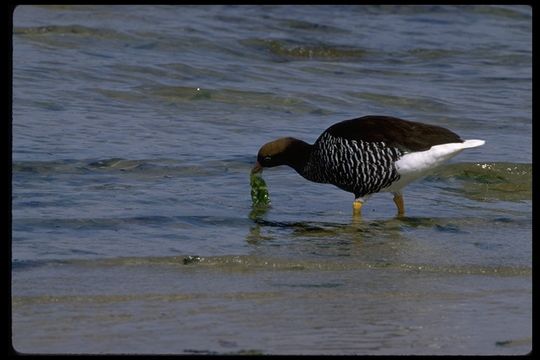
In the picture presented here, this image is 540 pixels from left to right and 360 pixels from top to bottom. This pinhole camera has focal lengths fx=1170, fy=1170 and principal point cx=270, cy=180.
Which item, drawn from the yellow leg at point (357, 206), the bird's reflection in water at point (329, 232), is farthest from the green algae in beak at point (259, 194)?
the yellow leg at point (357, 206)

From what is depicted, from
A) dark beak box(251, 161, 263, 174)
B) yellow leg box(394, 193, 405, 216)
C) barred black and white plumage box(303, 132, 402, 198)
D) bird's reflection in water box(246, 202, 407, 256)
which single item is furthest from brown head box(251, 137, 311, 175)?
yellow leg box(394, 193, 405, 216)

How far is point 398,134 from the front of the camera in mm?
9648

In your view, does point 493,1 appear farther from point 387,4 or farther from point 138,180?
point 138,180

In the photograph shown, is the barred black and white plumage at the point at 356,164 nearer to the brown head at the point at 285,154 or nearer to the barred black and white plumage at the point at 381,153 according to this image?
the barred black and white plumage at the point at 381,153

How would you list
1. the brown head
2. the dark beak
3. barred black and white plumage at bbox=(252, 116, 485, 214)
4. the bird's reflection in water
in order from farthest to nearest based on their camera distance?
the brown head
the dark beak
barred black and white plumage at bbox=(252, 116, 485, 214)
the bird's reflection in water

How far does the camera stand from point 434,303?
669cm

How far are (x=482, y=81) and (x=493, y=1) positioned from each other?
494 cm

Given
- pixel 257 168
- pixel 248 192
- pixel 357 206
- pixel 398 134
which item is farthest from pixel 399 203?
pixel 248 192

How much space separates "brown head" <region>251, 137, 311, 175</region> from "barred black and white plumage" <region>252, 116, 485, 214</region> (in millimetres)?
223

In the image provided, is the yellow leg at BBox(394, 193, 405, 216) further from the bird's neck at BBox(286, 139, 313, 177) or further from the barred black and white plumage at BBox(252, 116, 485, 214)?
the bird's neck at BBox(286, 139, 313, 177)

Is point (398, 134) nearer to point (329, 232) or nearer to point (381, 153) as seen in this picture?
point (381, 153)

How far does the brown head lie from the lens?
1020cm

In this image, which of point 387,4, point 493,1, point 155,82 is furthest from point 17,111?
point 493,1

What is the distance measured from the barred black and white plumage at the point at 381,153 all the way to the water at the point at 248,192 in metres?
0.30
